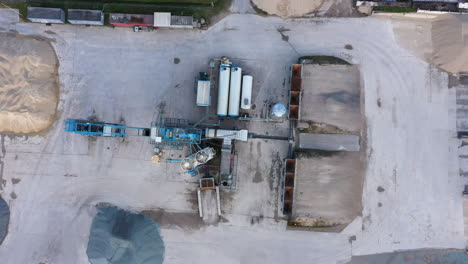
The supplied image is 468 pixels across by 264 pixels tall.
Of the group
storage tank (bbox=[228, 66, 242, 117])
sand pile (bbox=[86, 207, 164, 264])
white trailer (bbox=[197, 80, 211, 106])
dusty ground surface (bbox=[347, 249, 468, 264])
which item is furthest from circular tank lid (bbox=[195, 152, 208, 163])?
dusty ground surface (bbox=[347, 249, 468, 264])

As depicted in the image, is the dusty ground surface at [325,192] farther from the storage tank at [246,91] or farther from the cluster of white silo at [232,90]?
the cluster of white silo at [232,90]

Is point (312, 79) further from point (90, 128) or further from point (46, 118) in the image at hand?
point (46, 118)

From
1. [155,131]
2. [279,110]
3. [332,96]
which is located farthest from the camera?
[332,96]

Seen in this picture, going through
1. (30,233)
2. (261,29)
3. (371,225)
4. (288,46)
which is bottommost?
(30,233)

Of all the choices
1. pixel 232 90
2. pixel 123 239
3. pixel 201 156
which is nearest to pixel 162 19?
pixel 232 90

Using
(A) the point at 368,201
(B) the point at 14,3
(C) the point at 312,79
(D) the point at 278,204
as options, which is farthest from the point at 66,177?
(A) the point at 368,201

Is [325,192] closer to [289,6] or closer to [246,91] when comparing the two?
[246,91]
